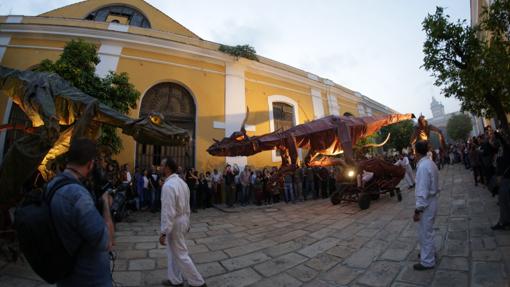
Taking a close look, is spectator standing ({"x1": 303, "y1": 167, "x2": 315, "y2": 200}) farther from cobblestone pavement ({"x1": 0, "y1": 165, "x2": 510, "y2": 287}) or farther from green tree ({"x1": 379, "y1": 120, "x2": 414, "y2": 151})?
Result: green tree ({"x1": 379, "y1": 120, "x2": 414, "y2": 151})

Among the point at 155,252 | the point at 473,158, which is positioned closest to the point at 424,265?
the point at 155,252

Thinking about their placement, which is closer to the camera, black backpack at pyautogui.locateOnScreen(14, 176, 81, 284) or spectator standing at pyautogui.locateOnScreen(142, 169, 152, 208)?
black backpack at pyautogui.locateOnScreen(14, 176, 81, 284)

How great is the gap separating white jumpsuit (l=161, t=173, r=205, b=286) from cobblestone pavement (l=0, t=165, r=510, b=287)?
342mm

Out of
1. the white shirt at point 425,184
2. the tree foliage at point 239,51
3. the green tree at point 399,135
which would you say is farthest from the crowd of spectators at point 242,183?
the green tree at point 399,135

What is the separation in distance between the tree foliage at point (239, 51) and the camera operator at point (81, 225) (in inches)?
448

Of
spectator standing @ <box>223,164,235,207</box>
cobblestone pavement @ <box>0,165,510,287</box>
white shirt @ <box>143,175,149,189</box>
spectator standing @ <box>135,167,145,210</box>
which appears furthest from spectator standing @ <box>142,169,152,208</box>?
spectator standing @ <box>223,164,235,207</box>

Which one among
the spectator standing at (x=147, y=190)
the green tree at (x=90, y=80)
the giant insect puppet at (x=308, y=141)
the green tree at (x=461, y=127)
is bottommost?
the spectator standing at (x=147, y=190)

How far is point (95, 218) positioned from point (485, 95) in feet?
20.7

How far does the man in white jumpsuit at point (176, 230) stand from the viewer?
9.87ft

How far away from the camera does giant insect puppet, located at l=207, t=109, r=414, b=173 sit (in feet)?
19.1

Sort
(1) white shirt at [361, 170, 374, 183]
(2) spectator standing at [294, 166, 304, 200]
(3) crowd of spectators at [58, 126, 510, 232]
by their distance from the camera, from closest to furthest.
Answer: (1) white shirt at [361, 170, 374, 183]
(3) crowd of spectators at [58, 126, 510, 232]
(2) spectator standing at [294, 166, 304, 200]

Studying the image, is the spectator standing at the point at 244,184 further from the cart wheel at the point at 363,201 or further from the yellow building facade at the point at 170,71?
the cart wheel at the point at 363,201

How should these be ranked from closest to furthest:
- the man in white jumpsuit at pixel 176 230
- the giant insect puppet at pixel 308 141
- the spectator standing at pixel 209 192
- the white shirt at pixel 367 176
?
1. the man in white jumpsuit at pixel 176 230
2. the giant insect puppet at pixel 308 141
3. the white shirt at pixel 367 176
4. the spectator standing at pixel 209 192

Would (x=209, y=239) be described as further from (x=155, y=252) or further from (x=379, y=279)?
(x=379, y=279)
